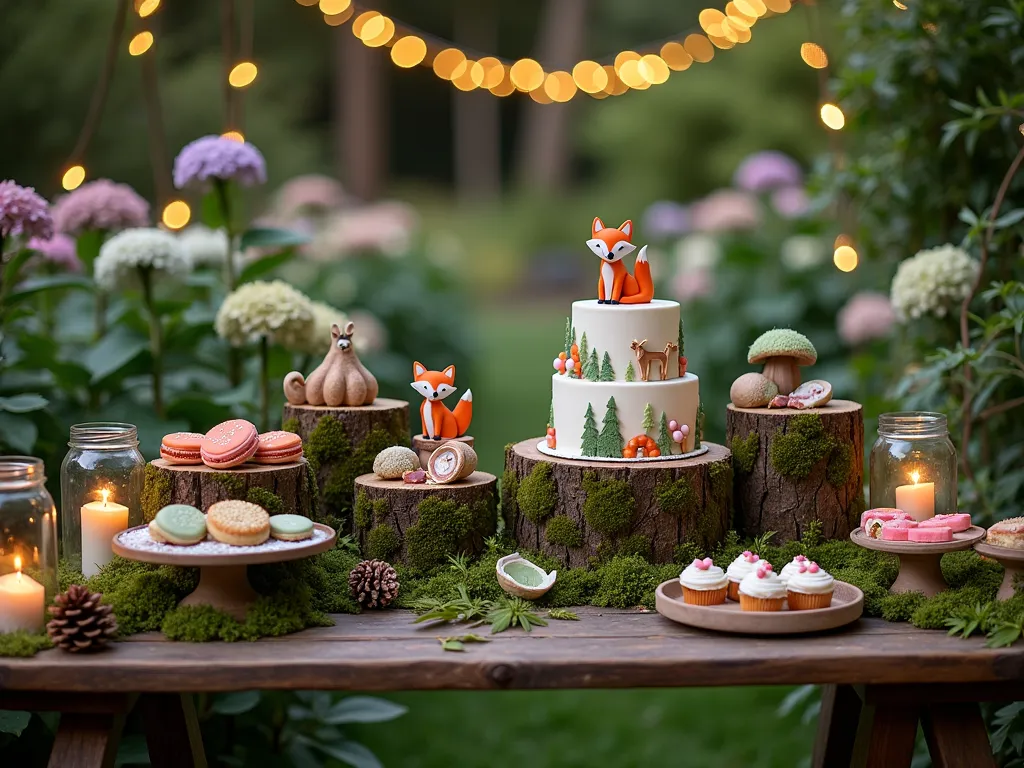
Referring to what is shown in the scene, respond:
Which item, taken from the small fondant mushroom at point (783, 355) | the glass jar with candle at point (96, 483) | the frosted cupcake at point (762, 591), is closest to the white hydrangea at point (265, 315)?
the glass jar with candle at point (96, 483)

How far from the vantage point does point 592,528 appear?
7.91 feet

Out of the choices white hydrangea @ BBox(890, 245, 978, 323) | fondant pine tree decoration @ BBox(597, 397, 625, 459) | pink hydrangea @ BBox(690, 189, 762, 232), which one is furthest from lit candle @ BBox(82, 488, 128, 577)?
pink hydrangea @ BBox(690, 189, 762, 232)

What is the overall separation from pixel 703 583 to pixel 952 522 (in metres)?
0.51

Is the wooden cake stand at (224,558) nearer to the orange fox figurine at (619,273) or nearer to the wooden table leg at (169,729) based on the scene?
the wooden table leg at (169,729)

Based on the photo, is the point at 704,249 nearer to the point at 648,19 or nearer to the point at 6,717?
the point at 6,717

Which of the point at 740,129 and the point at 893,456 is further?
the point at 740,129

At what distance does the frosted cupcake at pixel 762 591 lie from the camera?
2.14m

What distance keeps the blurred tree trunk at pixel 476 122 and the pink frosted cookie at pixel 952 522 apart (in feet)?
54.5

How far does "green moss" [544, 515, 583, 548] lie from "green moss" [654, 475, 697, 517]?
176mm

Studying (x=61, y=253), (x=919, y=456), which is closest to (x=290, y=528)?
(x=919, y=456)

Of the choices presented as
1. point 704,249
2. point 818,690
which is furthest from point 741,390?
point 704,249

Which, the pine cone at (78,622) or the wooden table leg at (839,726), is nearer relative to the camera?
the pine cone at (78,622)

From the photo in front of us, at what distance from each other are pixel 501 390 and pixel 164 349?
5.88 meters

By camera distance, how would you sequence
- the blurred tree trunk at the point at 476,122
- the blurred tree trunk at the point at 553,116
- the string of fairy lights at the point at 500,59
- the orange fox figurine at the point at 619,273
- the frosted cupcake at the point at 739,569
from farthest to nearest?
1. the blurred tree trunk at the point at 476,122
2. the blurred tree trunk at the point at 553,116
3. the string of fairy lights at the point at 500,59
4. the orange fox figurine at the point at 619,273
5. the frosted cupcake at the point at 739,569
